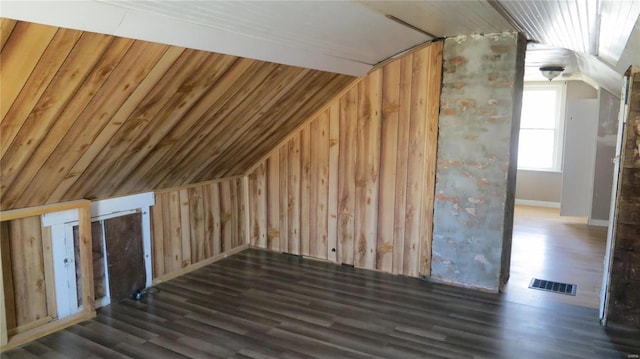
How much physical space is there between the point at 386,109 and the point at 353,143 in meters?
0.48

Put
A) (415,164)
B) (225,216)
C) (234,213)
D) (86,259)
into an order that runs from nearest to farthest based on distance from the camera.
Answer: (86,259), (415,164), (225,216), (234,213)

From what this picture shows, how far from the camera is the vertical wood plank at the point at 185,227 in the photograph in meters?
4.27

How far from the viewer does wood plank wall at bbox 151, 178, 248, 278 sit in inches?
160

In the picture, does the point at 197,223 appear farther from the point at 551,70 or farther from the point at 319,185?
the point at 551,70

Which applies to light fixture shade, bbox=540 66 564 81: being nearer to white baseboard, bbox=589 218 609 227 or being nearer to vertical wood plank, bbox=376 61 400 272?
white baseboard, bbox=589 218 609 227

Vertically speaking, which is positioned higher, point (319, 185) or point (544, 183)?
point (319, 185)

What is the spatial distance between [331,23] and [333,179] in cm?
211

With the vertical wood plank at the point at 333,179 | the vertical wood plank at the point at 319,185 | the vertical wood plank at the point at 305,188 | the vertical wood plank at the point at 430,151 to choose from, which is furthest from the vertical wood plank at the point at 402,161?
the vertical wood plank at the point at 305,188

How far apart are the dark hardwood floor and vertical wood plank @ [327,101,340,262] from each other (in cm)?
58

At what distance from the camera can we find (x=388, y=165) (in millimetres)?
4262

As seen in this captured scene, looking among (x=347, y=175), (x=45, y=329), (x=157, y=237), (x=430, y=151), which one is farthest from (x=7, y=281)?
(x=430, y=151)

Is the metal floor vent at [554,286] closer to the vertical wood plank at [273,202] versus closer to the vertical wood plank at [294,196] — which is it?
the vertical wood plank at [294,196]

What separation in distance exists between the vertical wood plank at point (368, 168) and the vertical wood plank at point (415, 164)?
0.33m

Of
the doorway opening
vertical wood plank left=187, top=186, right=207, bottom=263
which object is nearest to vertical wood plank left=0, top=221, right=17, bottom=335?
vertical wood plank left=187, top=186, right=207, bottom=263
